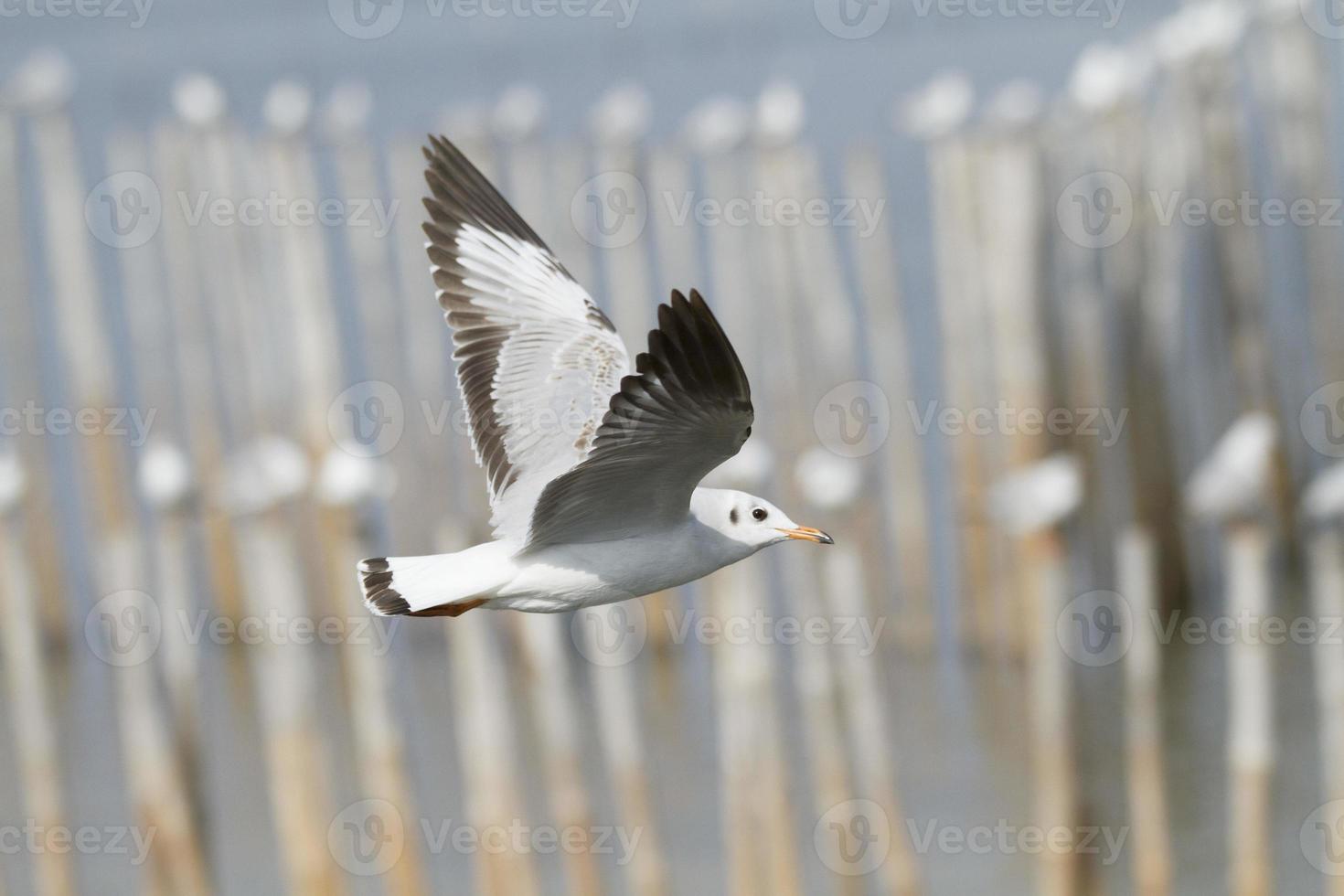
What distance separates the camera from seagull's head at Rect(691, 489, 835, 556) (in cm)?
641

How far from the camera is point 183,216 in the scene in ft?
70.3

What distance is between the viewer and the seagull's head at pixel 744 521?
641 cm

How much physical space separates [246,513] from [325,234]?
2080 cm

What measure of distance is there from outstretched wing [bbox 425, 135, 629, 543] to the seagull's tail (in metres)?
0.24

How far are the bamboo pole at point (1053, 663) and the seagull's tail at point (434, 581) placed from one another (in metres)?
5.28

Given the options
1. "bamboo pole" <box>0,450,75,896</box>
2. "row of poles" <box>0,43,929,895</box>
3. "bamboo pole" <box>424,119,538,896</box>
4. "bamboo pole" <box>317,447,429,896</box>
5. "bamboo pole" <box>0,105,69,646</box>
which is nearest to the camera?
"bamboo pole" <box>317,447,429,896</box>

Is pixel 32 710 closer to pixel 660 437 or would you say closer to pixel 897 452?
pixel 660 437

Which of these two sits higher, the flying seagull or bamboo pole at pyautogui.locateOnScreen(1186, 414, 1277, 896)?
the flying seagull

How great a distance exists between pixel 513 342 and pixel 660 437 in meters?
1.72

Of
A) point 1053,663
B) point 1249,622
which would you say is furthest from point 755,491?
point 1249,622

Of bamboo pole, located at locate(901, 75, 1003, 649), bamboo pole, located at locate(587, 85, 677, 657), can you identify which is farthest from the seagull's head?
bamboo pole, located at locate(587, 85, 677, 657)

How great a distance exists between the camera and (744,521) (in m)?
6.46

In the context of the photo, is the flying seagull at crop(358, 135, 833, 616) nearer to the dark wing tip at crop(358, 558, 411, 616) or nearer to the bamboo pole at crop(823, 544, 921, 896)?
the dark wing tip at crop(358, 558, 411, 616)

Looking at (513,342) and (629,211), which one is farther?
(629,211)
